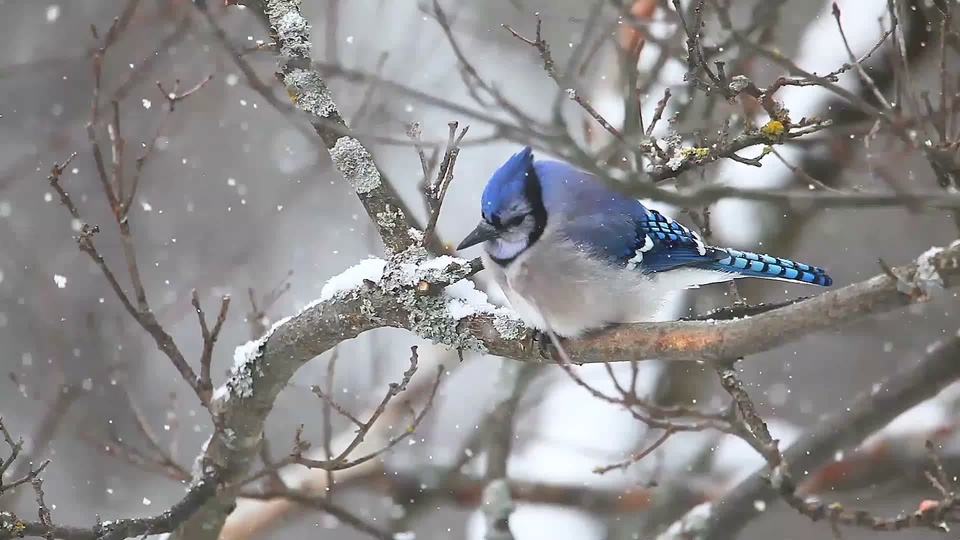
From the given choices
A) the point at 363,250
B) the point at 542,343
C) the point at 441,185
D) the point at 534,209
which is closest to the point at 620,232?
the point at 534,209

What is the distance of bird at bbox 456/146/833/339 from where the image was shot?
7.59 feet

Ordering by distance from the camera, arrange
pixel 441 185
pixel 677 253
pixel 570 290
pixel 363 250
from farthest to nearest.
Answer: pixel 363 250 → pixel 677 253 → pixel 570 290 → pixel 441 185

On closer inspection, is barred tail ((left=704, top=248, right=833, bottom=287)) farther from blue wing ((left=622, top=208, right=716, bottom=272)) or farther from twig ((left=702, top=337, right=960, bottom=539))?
twig ((left=702, top=337, right=960, bottom=539))

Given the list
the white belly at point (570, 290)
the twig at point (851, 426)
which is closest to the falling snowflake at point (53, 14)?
the white belly at point (570, 290)

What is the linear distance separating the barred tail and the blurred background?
0.57m

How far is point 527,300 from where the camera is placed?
2.34m

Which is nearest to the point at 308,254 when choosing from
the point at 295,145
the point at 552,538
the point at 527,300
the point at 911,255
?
the point at 295,145

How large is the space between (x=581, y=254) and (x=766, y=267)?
1.64 feet

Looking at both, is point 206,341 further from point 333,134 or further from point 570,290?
point 570,290

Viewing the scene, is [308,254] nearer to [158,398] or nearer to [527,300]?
[158,398]

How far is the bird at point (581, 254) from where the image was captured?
7.59ft

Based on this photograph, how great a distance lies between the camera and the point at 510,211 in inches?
96.0

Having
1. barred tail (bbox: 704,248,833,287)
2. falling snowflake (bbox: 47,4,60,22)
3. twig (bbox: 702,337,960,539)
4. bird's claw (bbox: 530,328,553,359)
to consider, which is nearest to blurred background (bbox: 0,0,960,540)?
falling snowflake (bbox: 47,4,60,22)

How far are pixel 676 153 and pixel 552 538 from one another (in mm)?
3637
